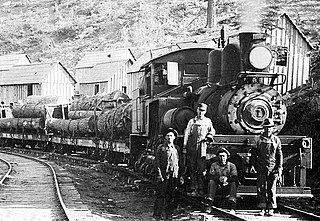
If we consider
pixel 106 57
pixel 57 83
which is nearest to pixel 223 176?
pixel 57 83

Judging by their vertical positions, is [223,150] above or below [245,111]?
below

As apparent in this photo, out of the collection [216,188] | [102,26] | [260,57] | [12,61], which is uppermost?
[102,26]

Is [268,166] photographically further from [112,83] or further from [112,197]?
[112,83]

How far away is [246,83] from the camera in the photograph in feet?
35.1

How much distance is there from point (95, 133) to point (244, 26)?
12.7 metres

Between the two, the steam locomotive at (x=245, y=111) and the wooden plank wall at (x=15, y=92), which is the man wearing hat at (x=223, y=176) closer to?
the steam locomotive at (x=245, y=111)

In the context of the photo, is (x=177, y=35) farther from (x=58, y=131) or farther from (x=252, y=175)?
(x=252, y=175)

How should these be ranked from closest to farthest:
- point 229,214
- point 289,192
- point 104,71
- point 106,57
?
point 229,214 < point 289,192 < point 104,71 < point 106,57

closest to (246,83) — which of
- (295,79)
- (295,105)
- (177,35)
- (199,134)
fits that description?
(199,134)

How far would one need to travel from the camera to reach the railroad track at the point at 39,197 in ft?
35.8

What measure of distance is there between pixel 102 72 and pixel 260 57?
38.0m

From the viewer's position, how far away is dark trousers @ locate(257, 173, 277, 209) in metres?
10.0

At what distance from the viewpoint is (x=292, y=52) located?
22016 millimetres

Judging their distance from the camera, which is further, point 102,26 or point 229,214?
point 102,26
